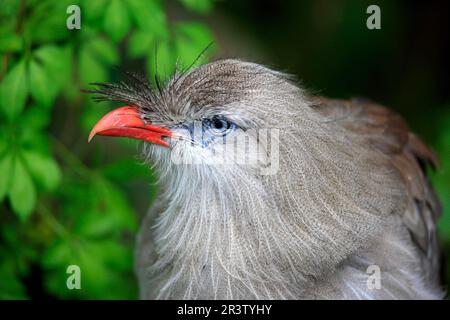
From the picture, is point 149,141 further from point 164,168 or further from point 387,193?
point 387,193

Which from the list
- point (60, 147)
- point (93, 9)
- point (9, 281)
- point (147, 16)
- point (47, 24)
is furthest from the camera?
point (60, 147)

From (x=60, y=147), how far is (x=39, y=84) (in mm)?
661

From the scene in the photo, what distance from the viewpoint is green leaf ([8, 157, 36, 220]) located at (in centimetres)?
253

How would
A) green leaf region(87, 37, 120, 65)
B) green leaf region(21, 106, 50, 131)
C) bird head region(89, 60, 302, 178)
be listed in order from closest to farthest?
bird head region(89, 60, 302, 178) < green leaf region(21, 106, 50, 131) < green leaf region(87, 37, 120, 65)

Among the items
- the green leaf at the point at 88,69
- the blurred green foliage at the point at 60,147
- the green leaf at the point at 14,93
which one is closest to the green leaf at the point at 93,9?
the blurred green foliage at the point at 60,147

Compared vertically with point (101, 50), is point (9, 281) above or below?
below

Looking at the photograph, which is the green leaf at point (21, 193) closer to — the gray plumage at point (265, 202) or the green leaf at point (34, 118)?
the green leaf at point (34, 118)

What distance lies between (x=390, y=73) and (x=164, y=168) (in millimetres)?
3185

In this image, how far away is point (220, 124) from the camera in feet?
7.09

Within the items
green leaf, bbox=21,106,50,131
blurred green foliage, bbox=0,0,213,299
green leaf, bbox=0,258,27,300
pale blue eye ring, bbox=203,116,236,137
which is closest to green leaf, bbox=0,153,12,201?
blurred green foliage, bbox=0,0,213,299

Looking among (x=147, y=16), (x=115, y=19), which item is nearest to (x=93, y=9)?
(x=115, y=19)

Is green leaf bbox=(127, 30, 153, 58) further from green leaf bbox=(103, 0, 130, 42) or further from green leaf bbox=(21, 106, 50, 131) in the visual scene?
green leaf bbox=(21, 106, 50, 131)

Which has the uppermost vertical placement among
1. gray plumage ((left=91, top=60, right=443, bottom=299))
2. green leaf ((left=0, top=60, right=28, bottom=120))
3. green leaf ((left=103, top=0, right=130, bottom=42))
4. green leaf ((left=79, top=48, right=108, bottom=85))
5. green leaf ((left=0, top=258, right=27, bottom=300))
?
green leaf ((left=103, top=0, right=130, bottom=42))

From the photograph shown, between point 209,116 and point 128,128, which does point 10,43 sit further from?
point 209,116
